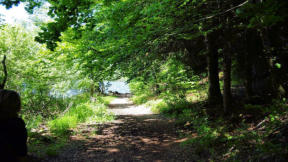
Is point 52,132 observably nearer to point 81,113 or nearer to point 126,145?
point 81,113

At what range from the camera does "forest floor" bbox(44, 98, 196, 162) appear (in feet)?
16.6

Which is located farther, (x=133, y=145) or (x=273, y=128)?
(x=133, y=145)

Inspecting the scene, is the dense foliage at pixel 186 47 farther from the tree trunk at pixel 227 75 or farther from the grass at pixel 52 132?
the grass at pixel 52 132

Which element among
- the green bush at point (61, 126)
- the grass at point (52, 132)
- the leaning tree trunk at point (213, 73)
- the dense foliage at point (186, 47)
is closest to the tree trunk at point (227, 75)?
the dense foliage at point (186, 47)

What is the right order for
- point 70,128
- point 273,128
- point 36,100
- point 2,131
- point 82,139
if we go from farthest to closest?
point 36,100 < point 70,128 < point 82,139 < point 273,128 < point 2,131

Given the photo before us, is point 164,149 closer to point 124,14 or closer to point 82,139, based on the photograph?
point 82,139

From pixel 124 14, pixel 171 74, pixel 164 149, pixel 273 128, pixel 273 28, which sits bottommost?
pixel 164 149

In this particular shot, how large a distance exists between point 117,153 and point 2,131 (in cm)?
409

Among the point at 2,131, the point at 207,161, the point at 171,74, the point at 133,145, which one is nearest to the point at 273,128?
the point at 207,161

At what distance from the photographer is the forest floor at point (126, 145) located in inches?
199

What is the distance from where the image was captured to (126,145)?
623cm

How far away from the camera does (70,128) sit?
7.95 metres

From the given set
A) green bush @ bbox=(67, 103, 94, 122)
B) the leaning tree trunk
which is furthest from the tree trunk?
green bush @ bbox=(67, 103, 94, 122)

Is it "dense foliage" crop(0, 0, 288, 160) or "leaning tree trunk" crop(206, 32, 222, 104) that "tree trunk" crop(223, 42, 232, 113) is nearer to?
"dense foliage" crop(0, 0, 288, 160)
